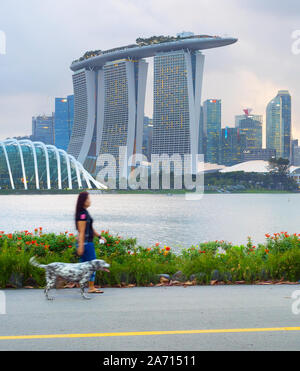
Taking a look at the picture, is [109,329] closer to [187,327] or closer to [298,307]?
[187,327]

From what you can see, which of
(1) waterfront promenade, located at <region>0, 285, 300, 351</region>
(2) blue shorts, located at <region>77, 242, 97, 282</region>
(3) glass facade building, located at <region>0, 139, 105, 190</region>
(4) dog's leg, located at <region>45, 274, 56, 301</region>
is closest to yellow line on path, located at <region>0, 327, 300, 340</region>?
(1) waterfront promenade, located at <region>0, 285, 300, 351</region>

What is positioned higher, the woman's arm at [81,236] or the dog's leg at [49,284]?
the woman's arm at [81,236]

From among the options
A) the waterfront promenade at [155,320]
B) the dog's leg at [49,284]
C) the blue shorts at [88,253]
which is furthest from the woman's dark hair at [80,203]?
the waterfront promenade at [155,320]

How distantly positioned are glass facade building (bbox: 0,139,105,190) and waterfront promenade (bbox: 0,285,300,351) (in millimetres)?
128538

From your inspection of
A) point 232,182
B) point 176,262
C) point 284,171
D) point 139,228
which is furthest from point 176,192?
point 176,262

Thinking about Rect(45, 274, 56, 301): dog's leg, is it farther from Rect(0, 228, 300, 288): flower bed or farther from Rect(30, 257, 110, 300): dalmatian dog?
Rect(0, 228, 300, 288): flower bed

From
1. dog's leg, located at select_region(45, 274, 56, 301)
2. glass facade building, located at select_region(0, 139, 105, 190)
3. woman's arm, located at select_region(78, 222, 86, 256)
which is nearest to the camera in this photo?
dog's leg, located at select_region(45, 274, 56, 301)

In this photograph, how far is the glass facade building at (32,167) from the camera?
454 ft

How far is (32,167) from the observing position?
5517 inches

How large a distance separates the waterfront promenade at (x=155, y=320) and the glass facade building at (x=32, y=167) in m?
129

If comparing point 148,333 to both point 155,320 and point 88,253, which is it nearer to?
point 155,320

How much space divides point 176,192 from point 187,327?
6137 inches

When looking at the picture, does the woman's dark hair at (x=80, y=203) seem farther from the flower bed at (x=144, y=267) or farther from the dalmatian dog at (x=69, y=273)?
the flower bed at (x=144, y=267)

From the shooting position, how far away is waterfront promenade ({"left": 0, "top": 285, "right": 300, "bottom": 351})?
5770 millimetres
